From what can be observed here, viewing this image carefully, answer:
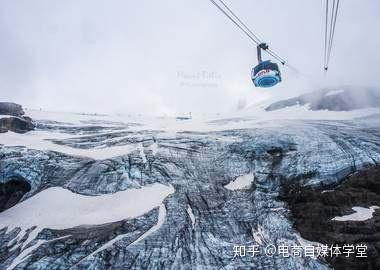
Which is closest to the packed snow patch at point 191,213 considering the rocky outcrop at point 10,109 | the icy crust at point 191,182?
the icy crust at point 191,182

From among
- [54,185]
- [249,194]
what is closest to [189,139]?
[249,194]

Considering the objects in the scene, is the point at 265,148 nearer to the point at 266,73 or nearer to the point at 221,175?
the point at 221,175

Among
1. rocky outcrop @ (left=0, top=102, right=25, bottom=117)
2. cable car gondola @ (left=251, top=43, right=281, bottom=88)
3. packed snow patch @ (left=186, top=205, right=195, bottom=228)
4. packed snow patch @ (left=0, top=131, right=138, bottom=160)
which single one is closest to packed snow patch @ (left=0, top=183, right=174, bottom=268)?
packed snow patch @ (left=186, top=205, right=195, bottom=228)

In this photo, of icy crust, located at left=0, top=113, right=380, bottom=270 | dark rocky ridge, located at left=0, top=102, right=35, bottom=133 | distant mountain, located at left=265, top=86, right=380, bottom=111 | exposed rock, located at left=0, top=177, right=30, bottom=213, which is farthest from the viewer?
distant mountain, located at left=265, top=86, right=380, bottom=111

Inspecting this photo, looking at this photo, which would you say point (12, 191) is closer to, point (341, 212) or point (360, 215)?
point (341, 212)

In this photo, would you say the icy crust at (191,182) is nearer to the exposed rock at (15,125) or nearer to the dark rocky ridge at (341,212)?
the dark rocky ridge at (341,212)

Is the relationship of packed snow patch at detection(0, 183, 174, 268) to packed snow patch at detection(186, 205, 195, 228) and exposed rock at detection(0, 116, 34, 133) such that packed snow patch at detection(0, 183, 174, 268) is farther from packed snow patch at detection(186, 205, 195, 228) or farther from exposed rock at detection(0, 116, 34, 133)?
exposed rock at detection(0, 116, 34, 133)
